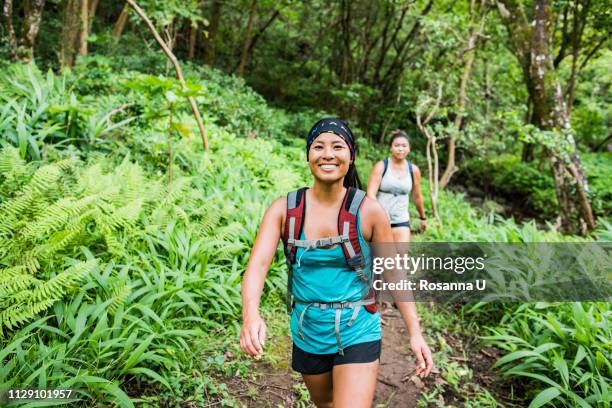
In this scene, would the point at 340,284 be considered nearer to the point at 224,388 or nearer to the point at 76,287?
the point at 224,388

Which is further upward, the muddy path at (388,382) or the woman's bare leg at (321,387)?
the woman's bare leg at (321,387)

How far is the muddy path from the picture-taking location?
3373 millimetres

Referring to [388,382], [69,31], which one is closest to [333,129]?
[388,382]

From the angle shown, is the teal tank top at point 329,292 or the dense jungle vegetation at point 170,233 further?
the dense jungle vegetation at point 170,233

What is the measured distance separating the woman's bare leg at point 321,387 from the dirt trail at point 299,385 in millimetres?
1085

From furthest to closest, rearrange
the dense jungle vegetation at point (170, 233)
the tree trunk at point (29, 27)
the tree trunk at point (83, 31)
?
the tree trunk at point (83, 31)
the tree trunk at point (29, 27)
the dense jungle vegetation at point (170, 233)

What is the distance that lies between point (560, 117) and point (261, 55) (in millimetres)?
15791

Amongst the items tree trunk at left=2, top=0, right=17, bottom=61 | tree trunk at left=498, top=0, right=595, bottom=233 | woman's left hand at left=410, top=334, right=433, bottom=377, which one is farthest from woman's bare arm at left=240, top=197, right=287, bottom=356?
tree trunk at left=2, top=0, right=17, bottom=61

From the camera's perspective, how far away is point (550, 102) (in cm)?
745

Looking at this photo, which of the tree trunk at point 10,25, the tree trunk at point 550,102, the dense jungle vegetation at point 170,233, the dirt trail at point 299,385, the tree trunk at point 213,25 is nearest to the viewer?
the dense jungle vegetation at point 170,233

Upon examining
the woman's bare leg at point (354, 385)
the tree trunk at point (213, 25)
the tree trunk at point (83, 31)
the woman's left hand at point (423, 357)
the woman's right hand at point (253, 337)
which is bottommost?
the woman's bare leg at point (354, 385)

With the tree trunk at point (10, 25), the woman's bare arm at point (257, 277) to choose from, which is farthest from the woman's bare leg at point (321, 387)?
the tree trunk at point (10, 25)

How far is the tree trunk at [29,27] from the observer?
806 cm

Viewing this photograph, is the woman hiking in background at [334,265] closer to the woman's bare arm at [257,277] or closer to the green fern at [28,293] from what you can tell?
the woman's bare arm at [257,277]
